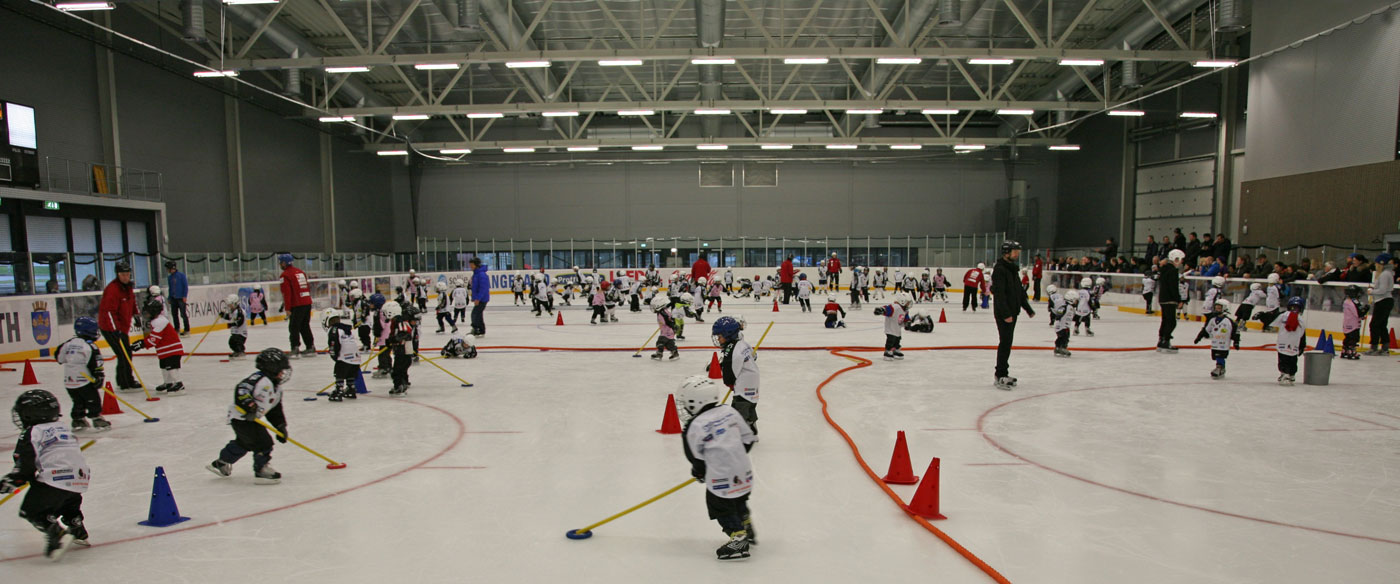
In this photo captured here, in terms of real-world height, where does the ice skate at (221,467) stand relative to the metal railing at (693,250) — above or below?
below

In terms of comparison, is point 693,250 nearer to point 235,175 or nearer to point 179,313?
point 235,175

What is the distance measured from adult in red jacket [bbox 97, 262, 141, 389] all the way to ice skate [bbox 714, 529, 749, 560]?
8.69 m

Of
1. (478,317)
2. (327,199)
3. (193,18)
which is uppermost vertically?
(193,18)

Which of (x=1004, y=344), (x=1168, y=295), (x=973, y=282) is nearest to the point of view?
(x=1004, y=344)

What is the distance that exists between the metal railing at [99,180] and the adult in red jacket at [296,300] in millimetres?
11770

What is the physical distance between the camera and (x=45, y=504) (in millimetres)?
Answer: 3643

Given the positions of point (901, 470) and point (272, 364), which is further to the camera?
point (272, 364)

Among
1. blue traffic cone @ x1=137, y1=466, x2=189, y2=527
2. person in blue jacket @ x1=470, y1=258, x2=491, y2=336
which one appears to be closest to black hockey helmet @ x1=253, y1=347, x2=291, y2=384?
blue traffic cone @ x1=137, y1=466, x2=189, y2=527

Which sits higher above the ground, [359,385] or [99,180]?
[99,180]

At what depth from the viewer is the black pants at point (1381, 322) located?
36.3ft

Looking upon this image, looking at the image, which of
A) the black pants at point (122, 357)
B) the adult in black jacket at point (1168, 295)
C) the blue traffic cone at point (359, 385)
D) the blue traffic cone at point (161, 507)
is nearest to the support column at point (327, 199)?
the black pants at point (122, 357)

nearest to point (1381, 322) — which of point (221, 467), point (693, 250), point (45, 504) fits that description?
point (221, 467)

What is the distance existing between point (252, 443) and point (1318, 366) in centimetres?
1178

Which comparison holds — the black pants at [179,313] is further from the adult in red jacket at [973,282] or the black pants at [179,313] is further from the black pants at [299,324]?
the adult in red jacket at [973,282]
